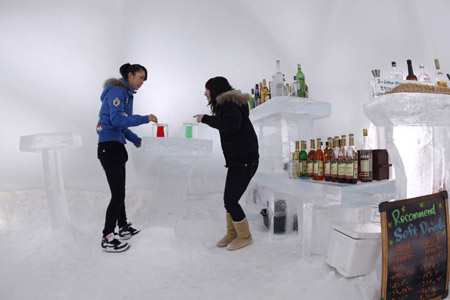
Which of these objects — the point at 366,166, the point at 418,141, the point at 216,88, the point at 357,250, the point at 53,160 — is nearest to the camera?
the point at 357,250

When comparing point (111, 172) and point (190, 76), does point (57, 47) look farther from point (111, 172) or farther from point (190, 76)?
point (111, 172)

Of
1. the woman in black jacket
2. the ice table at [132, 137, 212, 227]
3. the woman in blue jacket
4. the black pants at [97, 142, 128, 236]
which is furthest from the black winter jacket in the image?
the black pants at [97, 142, 128, 236]

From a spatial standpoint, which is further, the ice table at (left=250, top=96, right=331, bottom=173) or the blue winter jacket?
the ice table at (left=250, top=96, right=331, bottom=173)

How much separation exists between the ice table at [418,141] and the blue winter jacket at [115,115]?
139 centimetres

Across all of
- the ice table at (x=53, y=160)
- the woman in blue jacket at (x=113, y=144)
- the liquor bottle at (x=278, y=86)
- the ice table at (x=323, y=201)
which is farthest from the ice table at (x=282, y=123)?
the ice table at (x=53, y=160)

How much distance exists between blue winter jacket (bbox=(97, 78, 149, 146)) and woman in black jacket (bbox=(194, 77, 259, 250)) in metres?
0.44

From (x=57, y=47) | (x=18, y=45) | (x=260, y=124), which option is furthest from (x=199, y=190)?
(x=18, y=45)

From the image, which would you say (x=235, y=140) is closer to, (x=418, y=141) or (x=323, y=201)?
(x=323, y=201)

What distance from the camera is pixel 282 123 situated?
2.26m

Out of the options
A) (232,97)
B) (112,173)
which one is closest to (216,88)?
(232,97)

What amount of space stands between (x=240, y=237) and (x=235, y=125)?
0.77 m

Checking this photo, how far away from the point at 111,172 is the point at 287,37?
298cm

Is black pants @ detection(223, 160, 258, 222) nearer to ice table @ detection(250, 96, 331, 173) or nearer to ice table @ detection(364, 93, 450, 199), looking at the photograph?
ice table @ detection(250, 96, 331, 173)

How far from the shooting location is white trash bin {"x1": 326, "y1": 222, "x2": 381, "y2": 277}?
4.12ft
